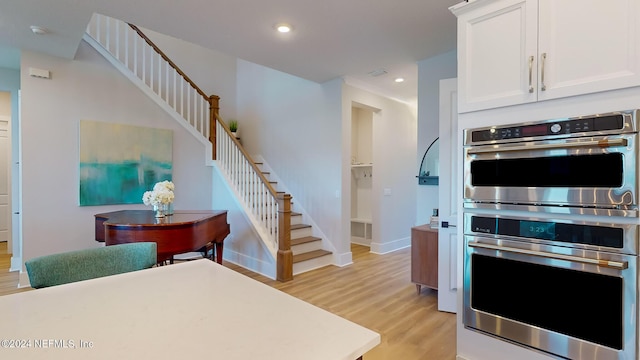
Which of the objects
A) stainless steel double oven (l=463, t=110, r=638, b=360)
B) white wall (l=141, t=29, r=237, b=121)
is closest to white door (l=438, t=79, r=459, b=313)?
stainless steel double oven (l=463, t=110, r=638, b=360)

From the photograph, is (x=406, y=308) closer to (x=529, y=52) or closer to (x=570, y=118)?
(x=570, y=118)

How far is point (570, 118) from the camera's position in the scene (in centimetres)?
154

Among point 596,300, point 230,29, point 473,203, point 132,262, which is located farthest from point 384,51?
point 132,262

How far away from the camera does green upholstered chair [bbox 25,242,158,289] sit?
127 centimetres

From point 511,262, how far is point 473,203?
1.21 ft

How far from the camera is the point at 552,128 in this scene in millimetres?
1583

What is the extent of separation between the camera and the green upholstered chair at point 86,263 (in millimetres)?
1270

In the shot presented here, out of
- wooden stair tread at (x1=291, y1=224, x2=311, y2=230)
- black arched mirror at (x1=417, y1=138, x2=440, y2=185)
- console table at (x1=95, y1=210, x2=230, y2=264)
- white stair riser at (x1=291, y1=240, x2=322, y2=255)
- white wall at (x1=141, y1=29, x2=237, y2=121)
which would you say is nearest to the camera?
console table at (x1=95, y1=210, x2=230, y2=264)

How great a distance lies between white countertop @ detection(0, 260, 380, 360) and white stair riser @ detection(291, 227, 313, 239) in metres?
3.53

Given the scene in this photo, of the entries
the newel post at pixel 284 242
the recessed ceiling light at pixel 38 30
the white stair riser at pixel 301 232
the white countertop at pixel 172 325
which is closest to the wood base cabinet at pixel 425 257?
the newel post at pixel 284 242

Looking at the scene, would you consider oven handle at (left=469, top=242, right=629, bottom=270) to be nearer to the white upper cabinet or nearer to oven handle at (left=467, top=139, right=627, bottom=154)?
oven handle at (left=467, top=139, right=627, bottom=154)

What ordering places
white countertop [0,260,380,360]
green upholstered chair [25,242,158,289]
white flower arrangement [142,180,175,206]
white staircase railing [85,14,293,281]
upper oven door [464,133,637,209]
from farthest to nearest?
1. white staircase railing [85,14,293,281]
2. white flower arrangement [142,180,175,206]
3. upper oven door [464,133,637,209]
4. green upholstered chair [25,242,158,289]
5. white countertop [0,260,380,360]

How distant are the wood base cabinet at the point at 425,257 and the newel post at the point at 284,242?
145 centimetres

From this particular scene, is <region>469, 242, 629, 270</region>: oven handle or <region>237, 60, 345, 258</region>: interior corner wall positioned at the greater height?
<region>237, 60, 345, 258</region>: interior corner wall
